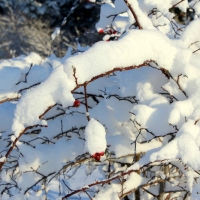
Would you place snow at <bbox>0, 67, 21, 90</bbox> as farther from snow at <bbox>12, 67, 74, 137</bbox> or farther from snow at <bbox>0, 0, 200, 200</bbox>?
snow at <bbox>12, 67, 74, 137</bbox>

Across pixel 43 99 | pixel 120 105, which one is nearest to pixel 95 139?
pixel 43 99

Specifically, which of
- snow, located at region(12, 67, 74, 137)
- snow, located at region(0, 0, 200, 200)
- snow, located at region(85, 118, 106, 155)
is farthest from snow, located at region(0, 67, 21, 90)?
snow, located at region(85, 118, 106, 155)

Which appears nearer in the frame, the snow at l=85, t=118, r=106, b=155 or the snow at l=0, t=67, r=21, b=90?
the snow at l=85, t=118, r=106, b=155

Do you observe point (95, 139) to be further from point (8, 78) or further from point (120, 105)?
point (8, 78)

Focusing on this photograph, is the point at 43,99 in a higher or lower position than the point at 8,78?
higher

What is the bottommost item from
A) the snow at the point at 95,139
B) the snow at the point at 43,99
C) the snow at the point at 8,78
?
the snow at the point at 8,78

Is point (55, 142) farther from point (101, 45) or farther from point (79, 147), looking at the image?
point (101, 45)

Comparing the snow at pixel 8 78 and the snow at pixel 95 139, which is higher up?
the snow at pixel 95 139

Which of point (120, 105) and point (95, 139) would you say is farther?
point (120, 105)

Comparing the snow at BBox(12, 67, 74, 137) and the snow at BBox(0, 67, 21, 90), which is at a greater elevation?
the snow at BBox(12, 67, 74, 137)

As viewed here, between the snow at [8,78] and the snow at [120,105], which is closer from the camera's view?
the snow at [120,105]

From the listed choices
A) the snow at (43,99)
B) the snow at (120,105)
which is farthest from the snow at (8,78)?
the snow at (43,99)

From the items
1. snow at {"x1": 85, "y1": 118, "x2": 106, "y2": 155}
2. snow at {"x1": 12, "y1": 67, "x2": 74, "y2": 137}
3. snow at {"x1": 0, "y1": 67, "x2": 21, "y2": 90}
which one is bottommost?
snow at {"x1": 0, "y1": 67, "x2": 21, "y2": 90}

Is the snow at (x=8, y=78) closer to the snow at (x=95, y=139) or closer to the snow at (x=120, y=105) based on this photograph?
the snow at (x=120, y=105)
